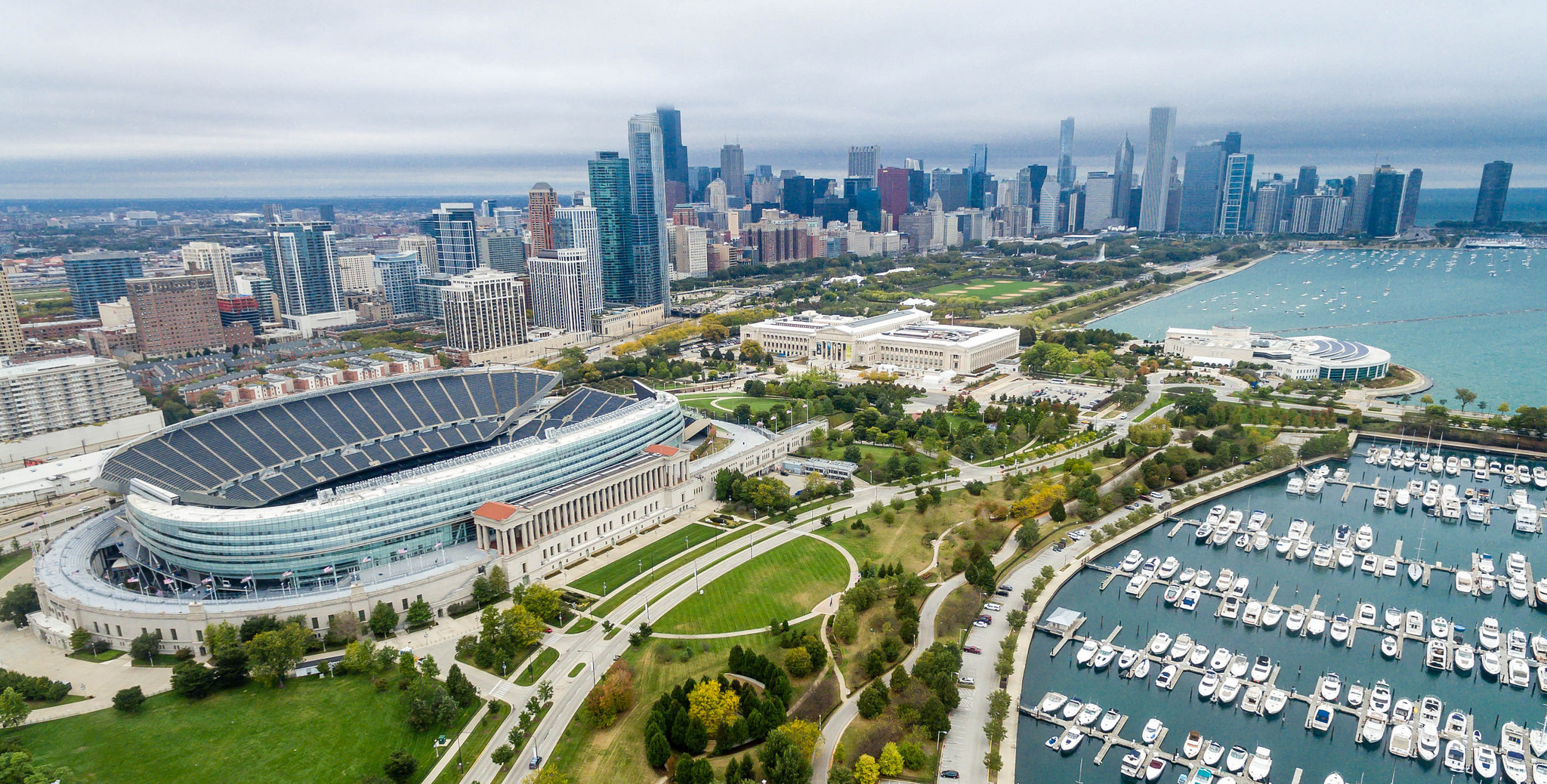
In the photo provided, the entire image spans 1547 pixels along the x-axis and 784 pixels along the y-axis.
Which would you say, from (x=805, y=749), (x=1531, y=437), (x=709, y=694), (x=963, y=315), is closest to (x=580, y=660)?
(x=709, y=694)

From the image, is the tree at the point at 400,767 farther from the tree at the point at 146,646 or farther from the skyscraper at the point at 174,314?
the skyscraper at the point at 174,314

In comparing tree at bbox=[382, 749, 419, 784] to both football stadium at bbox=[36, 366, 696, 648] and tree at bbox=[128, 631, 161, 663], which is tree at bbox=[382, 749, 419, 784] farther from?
tree at bbox=[128, 631, 161, 663]

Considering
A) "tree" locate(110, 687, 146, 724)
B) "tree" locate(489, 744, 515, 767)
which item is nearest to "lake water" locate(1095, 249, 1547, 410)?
"tree" locate(489, 744, 515, 767)

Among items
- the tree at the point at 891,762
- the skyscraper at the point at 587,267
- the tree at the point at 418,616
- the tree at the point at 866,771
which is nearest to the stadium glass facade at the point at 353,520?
the tree at the point at 418,616

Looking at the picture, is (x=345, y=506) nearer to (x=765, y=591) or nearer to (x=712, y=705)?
(x=765, y=591)

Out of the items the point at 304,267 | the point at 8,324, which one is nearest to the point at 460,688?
the point at 8,324

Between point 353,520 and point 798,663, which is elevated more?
point 353,520

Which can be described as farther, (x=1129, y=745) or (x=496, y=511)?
(x=496, y=511)
